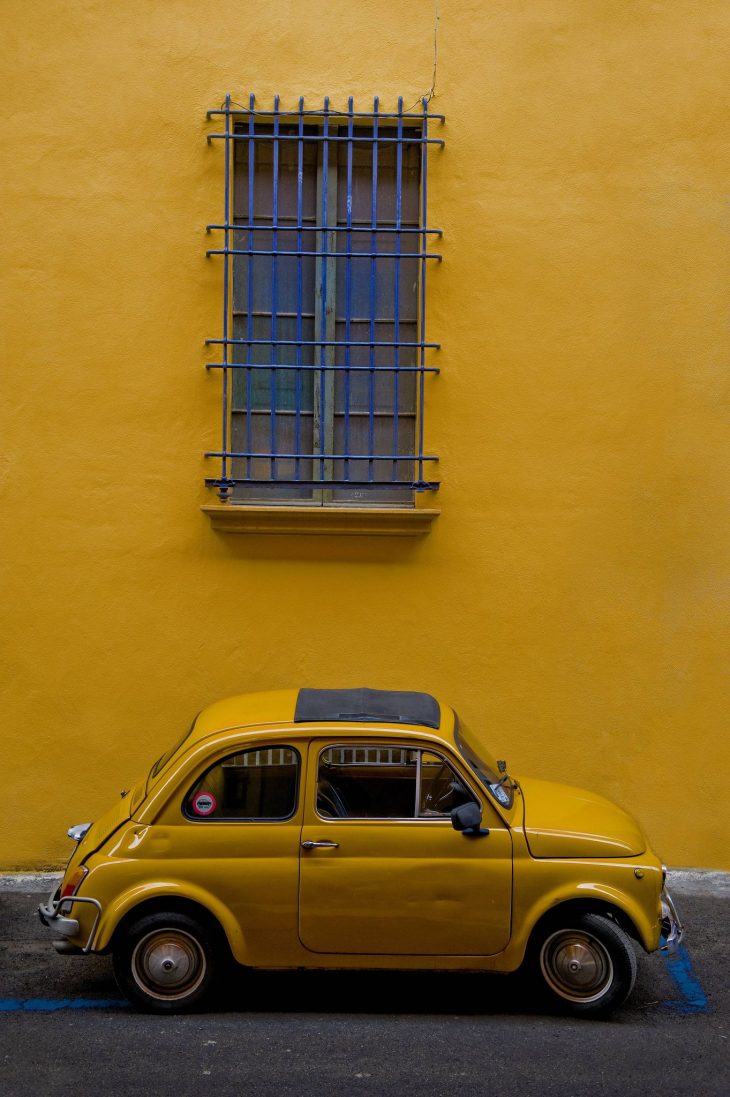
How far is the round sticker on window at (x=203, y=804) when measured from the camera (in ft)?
18.0

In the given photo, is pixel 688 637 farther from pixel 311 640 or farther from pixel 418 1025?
pixel 418 1025

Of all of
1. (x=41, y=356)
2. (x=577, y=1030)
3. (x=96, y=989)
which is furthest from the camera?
(x=41, y=356)

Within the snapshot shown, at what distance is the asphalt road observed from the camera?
478 centimetres

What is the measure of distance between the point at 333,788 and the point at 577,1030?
1561mm

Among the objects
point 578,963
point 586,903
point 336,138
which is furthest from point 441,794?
point 336,138

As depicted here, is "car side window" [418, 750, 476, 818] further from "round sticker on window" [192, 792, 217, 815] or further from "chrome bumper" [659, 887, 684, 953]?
"chrome bumper" [659, 887, 684, 953]

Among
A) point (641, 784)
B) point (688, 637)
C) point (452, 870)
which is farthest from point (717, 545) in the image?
point (452, 870)

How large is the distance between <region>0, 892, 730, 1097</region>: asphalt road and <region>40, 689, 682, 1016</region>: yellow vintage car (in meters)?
0.25

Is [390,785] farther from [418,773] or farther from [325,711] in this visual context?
[325,711]

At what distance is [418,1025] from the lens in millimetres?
5375

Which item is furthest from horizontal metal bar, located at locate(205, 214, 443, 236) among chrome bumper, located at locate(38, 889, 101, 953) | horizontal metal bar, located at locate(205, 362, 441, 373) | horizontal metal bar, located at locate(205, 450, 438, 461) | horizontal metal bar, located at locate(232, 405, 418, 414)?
chrome bumper, located at locate(38, 889, 101, 953)

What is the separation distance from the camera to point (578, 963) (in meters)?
5.41

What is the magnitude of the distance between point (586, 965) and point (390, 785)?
1232mm

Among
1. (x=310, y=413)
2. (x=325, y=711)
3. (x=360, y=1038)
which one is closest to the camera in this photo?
(x=360, y=1038)
